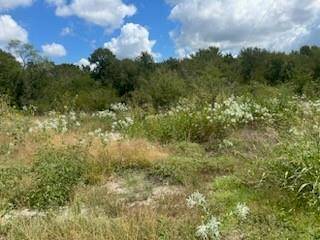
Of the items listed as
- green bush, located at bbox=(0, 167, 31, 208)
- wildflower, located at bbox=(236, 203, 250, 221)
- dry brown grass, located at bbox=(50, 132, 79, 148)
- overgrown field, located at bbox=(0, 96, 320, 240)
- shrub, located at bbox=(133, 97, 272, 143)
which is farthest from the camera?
shrub, located at bbox=(133, 97, 272, 143)

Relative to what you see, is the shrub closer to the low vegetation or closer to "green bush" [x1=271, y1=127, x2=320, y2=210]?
the low vegetation

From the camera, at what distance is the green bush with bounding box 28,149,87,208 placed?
5.80 m

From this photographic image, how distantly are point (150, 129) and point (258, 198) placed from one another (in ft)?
14.7

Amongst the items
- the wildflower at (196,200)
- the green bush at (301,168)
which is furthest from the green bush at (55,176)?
the green bush at (301,168)

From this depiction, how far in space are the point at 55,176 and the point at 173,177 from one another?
4.82 ft

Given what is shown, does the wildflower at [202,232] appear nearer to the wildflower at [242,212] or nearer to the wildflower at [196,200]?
the wildflower at [196,200]

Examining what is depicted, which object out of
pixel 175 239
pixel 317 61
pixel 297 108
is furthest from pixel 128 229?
pixel 317 61

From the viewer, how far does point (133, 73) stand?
117 ft

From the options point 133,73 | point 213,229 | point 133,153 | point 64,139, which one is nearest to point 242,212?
point 213,229

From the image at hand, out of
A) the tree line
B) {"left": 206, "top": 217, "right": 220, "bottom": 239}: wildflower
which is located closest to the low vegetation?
{"left": 206, "top": 217, "right": 220, "bottom": 239}: wildflower

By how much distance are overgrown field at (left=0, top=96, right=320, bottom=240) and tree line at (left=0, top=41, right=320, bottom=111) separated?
6.59m

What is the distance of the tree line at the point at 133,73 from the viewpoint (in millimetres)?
19905

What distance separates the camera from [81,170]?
6652mm

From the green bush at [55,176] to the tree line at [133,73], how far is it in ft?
29.1
